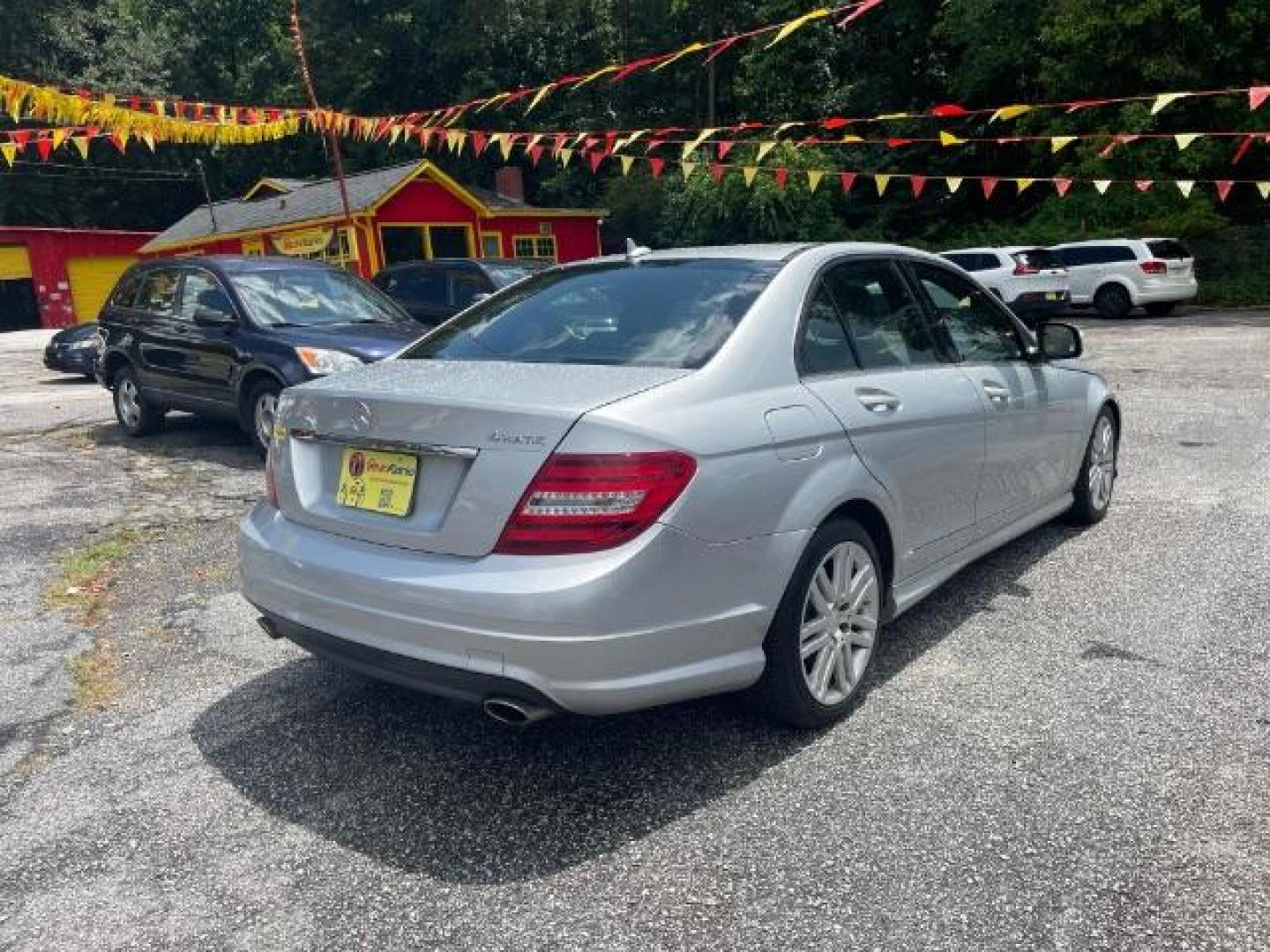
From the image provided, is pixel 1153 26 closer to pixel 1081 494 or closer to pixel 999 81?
pixel 999 81

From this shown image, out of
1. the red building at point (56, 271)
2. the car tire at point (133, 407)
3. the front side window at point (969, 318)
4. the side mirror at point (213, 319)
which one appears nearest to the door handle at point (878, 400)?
the front side window at point (969, 318)

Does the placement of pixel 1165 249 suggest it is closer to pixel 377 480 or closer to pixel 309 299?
pixel 309 299

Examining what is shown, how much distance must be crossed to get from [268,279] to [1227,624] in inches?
294

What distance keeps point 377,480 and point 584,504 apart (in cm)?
72

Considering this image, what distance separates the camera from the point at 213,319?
26.6 ft

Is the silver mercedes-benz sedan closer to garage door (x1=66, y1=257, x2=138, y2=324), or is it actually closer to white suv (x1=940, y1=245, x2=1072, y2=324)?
white suv (x1=940, y1=245, x2=1072, y2=324)

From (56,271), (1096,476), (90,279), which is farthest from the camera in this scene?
(90,279)

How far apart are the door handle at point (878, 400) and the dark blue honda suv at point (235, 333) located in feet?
15.5

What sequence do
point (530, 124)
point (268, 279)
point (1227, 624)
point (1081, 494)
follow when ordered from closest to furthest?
point (1227, 624) < point (1081, 494) < point (268, 279) < point (530, 124)

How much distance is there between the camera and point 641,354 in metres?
3.20

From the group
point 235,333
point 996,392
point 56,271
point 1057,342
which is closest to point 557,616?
point 996,392

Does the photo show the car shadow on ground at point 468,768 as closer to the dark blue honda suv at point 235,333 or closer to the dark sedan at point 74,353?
the dark blue honda suv at point 235,333

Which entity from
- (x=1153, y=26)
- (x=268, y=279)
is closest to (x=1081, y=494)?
(x=268, y=279)

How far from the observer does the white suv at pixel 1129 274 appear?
20.0m
